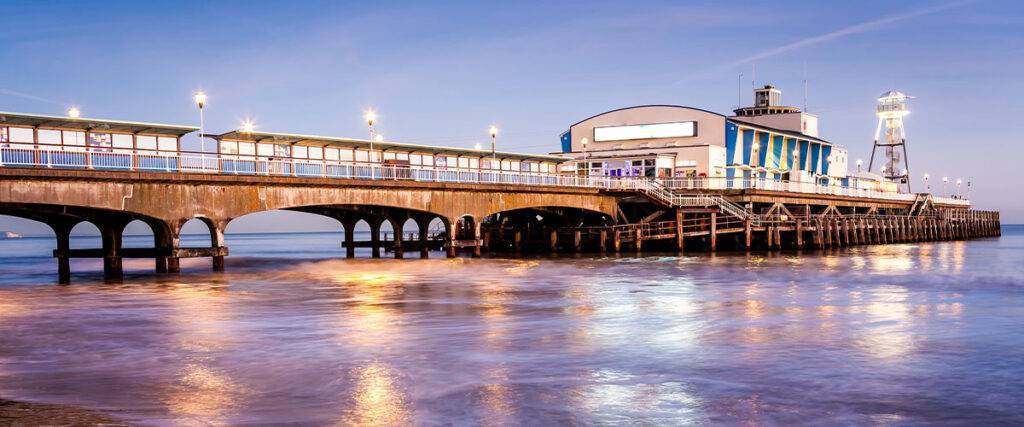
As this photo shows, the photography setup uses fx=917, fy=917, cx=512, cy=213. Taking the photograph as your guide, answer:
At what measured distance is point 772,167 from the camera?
8575 cm

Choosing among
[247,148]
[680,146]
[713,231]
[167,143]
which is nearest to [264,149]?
[247,148]

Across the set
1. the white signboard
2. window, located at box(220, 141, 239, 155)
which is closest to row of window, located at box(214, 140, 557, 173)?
window, located at box(220, 141, 239, 155)

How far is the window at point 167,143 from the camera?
4025cm

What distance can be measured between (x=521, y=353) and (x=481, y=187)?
34.8 m

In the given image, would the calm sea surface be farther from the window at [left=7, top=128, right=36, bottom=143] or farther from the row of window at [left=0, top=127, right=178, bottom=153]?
the window at [left=7, top=128, right=36, bottom=143]

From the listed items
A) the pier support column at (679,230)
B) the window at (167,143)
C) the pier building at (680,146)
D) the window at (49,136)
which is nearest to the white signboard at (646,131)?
the pier building at (680,146)

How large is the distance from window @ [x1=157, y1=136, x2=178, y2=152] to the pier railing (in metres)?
0.97

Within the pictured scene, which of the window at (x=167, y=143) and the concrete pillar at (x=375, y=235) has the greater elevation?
the window at (x=167, y=143)

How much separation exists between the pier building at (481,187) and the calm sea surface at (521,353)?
14.8 feet

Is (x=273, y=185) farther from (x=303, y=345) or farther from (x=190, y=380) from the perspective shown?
(x=190, y=380)

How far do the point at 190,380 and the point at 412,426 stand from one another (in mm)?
5178

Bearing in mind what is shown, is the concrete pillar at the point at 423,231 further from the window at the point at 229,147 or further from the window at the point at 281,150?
the window at the point at 229,147

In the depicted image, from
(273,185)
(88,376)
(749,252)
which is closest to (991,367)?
(88,376)

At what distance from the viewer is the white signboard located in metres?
79.7
